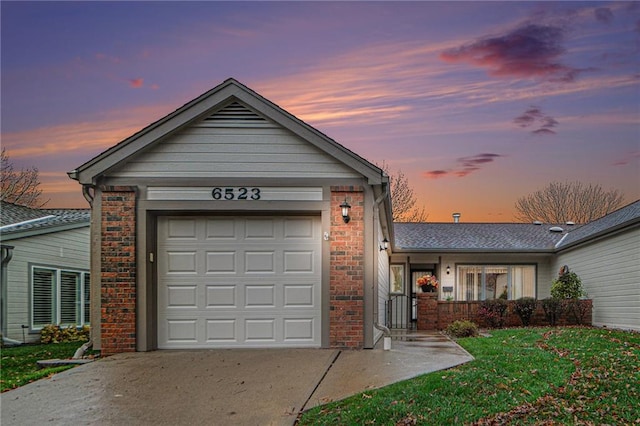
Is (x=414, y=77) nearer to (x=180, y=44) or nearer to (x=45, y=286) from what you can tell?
(x=180, y=44)

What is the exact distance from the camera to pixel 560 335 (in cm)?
1302

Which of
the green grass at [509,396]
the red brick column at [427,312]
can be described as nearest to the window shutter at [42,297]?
the red brick column at [427,312]

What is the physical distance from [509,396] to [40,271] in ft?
45.5

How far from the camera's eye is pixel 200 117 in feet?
35.2

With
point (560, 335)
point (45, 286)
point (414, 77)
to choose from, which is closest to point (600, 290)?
point (560, 335)

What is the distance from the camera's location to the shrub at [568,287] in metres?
18.5

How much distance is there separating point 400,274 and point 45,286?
1191cm

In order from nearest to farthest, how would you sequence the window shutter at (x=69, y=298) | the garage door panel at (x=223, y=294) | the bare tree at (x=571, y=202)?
the garage door panel at (x=223, y=294), the window shutter at (x=69, y=298), the bare tree at (x=571, y=202)

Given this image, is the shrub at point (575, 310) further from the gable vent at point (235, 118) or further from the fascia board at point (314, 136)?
the gable vent at point (235, 118)

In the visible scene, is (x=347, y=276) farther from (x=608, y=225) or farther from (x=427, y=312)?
(x=608, y=225)

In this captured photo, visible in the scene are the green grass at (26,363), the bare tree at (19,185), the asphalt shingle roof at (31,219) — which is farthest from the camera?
the bare tree at (19,185)

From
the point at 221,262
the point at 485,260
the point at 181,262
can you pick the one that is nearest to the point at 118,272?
the point at 181,262

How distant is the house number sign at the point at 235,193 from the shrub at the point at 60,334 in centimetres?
802

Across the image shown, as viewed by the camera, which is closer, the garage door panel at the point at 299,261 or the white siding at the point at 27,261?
the garage door panel at the point at 299,261
